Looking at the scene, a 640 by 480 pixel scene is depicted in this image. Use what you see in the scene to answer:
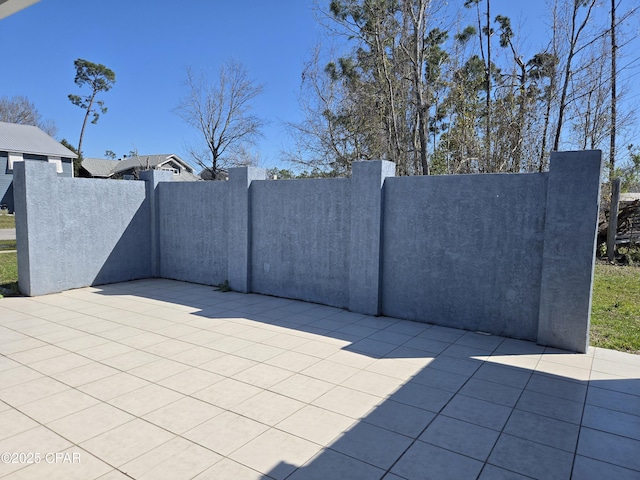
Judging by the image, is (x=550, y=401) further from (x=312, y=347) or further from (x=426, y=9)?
(x=426, y=9)

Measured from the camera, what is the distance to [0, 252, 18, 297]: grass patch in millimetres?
8047

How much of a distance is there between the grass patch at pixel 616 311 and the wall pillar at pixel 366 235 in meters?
3.00

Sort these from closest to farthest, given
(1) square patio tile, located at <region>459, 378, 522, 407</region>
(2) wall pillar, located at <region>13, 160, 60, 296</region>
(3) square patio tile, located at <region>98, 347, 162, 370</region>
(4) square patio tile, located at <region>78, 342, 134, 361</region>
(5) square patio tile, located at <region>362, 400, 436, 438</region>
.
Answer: (5) square patio tile, located at <region>362, 400, 436, 438</region> < (1) square patio tile, located at <region>459, 378, 522, 407</region> < (3) square patio tile, located at <region>98, 347, 162, 370</region> < (4) square patio tile, located at <region>78, 342, 134, 361</region> < (2) wall pillar, located at <region>13, 160, 60, 296</region>

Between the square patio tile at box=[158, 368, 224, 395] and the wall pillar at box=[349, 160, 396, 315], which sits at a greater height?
the wall pillar at box=[349, 160, 396, 315]

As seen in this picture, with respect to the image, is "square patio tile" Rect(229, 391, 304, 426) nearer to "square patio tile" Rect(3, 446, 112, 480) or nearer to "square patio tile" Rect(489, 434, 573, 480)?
"square patio tile" Rect(3, 446, 112, 480)

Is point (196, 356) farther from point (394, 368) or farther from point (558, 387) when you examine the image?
point (558, 387)

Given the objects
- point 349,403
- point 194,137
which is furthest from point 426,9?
point 194,137

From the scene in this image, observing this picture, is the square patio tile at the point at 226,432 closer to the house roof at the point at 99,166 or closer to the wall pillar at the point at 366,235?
the wall pillar at the point at 366,235

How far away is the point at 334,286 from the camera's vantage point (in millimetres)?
6910

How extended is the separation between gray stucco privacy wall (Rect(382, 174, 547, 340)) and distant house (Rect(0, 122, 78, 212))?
25.0 metres

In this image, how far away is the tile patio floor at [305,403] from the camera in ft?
8.87

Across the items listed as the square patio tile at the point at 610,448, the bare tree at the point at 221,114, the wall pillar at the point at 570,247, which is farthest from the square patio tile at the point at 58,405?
the bare tree at the point at 221,114

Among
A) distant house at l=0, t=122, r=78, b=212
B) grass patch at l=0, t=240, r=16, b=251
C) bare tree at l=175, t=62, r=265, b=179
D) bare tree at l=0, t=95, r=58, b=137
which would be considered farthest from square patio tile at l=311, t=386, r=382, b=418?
bare tree at l=0, t=95, r=58, b=137

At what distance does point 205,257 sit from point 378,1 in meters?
8.43
